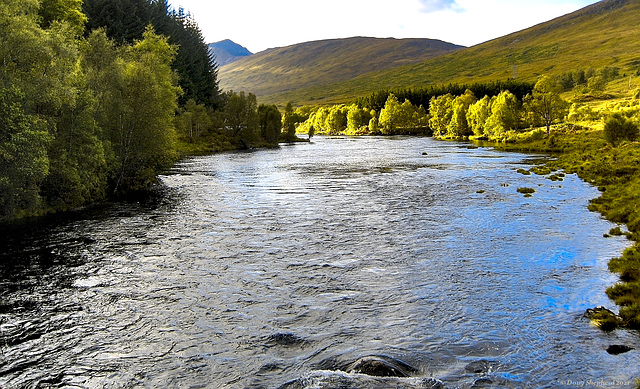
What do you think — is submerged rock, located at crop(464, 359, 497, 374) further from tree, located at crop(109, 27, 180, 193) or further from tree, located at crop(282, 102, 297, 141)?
tree, located at crop(282, 102, 297, 141)

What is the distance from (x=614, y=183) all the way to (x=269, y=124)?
4862 inches

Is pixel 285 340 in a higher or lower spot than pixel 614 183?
lower

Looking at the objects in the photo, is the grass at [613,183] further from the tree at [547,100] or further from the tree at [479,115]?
the tree at [479,115]

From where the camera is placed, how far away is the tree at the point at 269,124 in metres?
159

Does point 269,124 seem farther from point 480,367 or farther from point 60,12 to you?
point 480,367

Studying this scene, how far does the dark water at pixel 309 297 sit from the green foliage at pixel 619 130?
48.2 m

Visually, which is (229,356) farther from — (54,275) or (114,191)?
(114,191)

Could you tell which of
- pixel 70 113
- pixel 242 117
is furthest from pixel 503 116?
pixel 70 113

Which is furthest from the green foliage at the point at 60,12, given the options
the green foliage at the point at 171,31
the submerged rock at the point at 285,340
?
the submerged rock at the point at 285,340

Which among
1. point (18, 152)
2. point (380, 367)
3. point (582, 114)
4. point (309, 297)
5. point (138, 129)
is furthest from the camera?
point (582, 114)

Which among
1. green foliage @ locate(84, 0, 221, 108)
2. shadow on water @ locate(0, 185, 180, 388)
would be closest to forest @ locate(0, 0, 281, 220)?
shadow on water @ locate(0, 185, 180, 388)

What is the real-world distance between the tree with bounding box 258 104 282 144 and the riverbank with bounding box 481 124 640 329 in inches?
3131

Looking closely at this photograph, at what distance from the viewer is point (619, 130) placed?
80.6 m

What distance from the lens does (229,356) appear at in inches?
630
